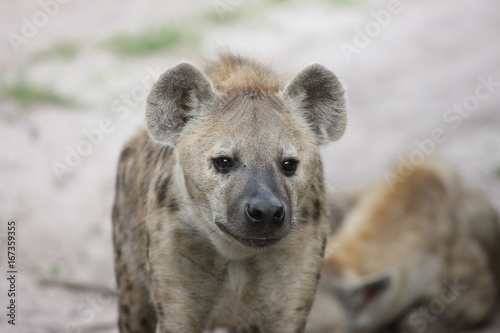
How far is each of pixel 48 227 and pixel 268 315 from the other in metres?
3.43

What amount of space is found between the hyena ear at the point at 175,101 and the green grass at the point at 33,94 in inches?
181

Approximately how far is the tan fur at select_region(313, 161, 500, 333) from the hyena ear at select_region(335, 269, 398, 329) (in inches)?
1.5

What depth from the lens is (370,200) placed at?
7.85m

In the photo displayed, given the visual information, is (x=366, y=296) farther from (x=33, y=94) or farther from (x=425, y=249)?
(x=33, y=94)

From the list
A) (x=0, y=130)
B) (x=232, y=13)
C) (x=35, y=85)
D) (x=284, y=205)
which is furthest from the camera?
(x=232, y=13)

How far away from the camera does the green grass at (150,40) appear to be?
1009cm

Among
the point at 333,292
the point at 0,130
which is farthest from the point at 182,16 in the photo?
the point at 333,292

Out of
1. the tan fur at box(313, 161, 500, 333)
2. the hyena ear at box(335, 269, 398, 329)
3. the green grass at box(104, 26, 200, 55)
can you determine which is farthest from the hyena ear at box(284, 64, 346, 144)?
the green grass at box(104, 26, 200, 55)

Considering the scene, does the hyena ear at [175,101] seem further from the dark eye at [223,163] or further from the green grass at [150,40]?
the green grass at [150,40]

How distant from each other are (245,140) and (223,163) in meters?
0.14

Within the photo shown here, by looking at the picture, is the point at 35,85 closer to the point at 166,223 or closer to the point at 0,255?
the point at 0,255

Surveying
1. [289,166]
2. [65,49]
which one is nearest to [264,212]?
[289,166]

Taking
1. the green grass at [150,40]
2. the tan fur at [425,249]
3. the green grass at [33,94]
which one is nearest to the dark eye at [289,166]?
the tan fur at [425,249]

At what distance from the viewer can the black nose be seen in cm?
402
